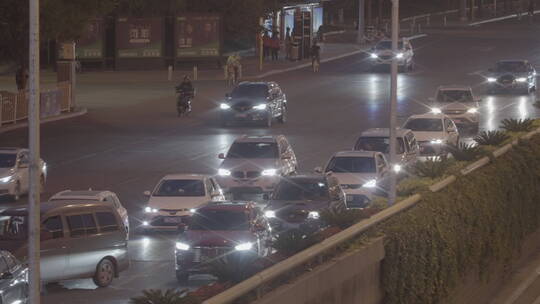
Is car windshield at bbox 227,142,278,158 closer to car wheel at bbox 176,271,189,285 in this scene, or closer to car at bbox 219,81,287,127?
car wheel at bbox 176,271,189,285

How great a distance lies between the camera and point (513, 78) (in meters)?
57.7

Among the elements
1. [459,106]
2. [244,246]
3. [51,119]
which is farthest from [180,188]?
[51,119]

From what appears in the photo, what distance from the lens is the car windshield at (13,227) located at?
21.4 m

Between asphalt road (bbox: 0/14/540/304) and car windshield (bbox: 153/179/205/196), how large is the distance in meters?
1.10

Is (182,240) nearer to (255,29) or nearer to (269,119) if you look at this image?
(269,119)

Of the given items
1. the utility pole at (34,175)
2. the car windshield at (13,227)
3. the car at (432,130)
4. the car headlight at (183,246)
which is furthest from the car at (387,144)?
the utility pole at (34,175)

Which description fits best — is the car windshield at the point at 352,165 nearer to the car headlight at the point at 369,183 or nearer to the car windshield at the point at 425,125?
the car headlight at the point at 369,183

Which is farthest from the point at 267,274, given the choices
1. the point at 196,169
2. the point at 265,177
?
the point at 196,169

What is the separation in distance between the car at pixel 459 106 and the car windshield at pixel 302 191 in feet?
61.7

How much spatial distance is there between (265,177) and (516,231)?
36.5ft

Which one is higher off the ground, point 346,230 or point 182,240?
point 346,230

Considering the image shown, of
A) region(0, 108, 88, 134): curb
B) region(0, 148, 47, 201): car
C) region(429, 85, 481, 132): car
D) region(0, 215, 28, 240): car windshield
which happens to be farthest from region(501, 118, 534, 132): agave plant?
region(0, 108, 88, 134): curb

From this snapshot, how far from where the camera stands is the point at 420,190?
17594 millimetres

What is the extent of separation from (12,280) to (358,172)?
47.7 ft
